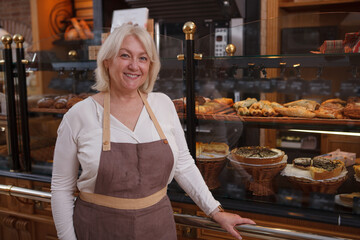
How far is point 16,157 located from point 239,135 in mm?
1306

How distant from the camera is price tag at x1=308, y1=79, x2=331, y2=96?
5.17ft

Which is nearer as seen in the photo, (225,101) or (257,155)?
(257,155)

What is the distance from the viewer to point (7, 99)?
2.06 meters

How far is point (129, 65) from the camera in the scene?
121 cm

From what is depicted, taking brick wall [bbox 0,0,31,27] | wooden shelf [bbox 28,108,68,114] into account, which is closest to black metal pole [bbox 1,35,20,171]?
wooden shelf [bbox 28,108,68,114]

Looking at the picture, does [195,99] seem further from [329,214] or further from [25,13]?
[25,13]

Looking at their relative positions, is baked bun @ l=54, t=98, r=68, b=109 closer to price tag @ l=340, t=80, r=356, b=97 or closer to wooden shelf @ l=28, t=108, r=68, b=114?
wooden shelf @ l=28, t=108, r=68, b=114

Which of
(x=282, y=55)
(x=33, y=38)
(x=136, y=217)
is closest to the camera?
(x=136, y=217)

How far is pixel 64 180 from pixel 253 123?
0.83m

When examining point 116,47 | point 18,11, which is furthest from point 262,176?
point 18,11

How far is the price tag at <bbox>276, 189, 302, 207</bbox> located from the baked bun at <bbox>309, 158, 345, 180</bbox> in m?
0.10

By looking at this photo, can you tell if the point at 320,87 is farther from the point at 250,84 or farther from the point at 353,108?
the point at 250,84

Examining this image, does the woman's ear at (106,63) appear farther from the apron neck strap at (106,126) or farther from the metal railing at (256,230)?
the metal railing at (256,230)

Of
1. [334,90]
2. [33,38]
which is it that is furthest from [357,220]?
[33,38]
